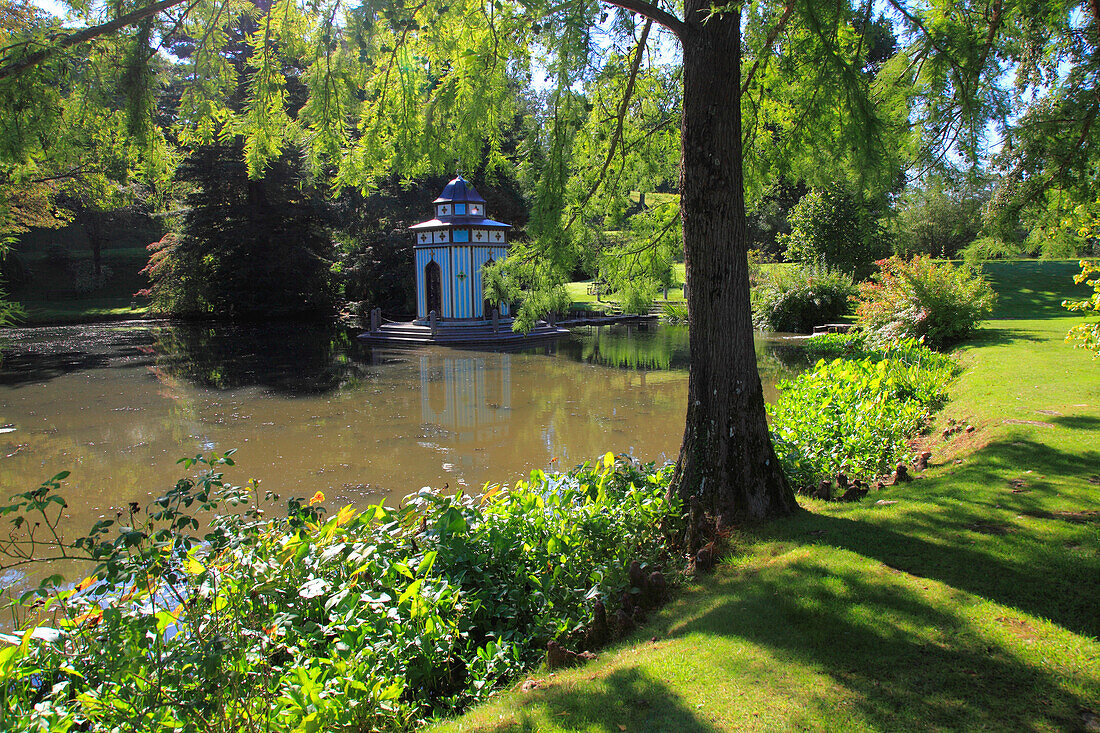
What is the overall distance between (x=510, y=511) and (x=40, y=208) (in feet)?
53.3

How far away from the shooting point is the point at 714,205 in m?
4.70

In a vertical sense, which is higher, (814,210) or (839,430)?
(814,210)

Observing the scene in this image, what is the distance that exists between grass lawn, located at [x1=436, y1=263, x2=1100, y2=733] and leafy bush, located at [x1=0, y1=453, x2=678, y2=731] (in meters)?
0.43

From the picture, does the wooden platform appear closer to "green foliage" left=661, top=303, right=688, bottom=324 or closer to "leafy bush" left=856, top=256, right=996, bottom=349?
"leafy bush" left=856, top=256, right=996, bottom=349

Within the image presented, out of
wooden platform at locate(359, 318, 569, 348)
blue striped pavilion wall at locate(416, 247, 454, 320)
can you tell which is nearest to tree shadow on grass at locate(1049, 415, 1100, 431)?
wooden platform at locate(359, 318, 569, 348)

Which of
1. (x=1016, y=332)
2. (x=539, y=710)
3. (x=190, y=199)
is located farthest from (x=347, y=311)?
(x=539, y=710)

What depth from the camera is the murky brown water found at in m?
7.75

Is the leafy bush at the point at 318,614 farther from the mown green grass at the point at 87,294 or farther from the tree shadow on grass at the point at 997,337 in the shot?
the mown green grass at the point at 87,294

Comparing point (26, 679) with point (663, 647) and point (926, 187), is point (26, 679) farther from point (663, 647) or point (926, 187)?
point (926, 187)

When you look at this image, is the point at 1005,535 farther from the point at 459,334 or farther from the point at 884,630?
the point at 459,334

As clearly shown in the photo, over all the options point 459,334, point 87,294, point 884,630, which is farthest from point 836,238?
point 87,294

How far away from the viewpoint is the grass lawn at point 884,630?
2.55 m

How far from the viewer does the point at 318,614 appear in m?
3.57

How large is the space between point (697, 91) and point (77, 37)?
4237 mm
